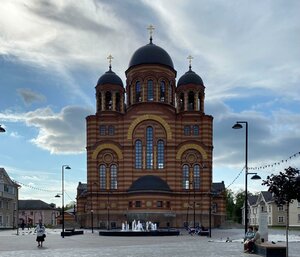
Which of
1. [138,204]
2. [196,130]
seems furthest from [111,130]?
[196,130]

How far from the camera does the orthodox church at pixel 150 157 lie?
8150 centimetres

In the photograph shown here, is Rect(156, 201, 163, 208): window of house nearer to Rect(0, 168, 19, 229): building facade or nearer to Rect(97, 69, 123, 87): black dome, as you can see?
Rect(97, 69, 123, 87): black dome

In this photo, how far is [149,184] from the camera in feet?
260

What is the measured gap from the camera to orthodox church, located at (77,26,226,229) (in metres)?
81.5

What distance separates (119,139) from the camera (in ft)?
275

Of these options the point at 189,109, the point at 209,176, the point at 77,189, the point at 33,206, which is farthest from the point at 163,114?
the point at 33,206

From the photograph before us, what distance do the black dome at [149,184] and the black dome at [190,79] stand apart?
17839mm

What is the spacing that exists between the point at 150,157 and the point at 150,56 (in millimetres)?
17540

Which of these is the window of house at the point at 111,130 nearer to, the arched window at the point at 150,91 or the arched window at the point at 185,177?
the arched window at the point at 150,91

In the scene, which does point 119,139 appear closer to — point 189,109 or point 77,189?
point 189,109

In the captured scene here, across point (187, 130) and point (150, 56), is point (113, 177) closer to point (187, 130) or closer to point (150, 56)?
point (187, 130)

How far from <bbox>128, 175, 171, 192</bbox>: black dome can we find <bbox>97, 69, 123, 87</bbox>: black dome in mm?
18147

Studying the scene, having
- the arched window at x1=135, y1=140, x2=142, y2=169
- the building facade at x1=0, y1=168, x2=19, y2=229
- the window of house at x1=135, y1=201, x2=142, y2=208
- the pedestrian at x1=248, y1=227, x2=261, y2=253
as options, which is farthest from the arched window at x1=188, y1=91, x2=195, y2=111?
the pedestrian at x1=248, y1=227, x2=261, y2=253

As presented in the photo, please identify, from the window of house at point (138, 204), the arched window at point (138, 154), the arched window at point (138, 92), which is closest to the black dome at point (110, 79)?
the arched window at point (138, 92)
